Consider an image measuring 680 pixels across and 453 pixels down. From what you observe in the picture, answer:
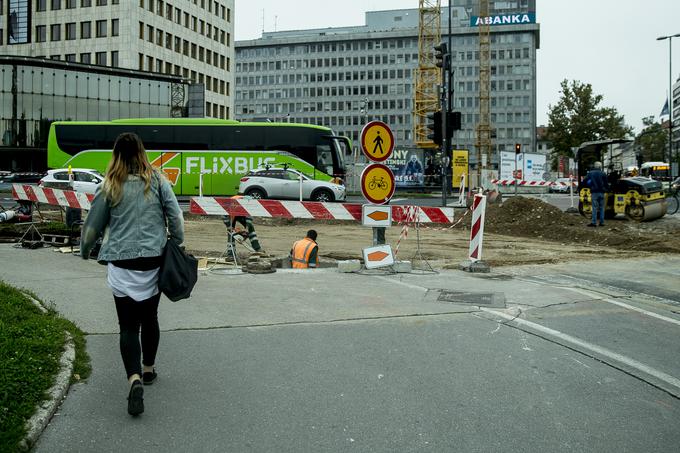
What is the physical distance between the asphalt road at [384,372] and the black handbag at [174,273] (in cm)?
72

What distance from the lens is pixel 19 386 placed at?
460 centimetres

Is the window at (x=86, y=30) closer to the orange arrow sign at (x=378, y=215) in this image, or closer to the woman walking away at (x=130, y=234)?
the orange arrow sign at (x=378, y=215)

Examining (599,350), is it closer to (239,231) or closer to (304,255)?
(304,255)

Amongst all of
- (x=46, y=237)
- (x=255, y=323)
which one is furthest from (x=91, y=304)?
(x=46, y=237)

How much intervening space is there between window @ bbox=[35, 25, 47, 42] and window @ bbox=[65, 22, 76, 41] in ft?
9.32

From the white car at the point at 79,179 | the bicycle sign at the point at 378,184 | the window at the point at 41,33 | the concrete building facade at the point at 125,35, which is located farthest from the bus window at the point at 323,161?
the window at the point at 41,33

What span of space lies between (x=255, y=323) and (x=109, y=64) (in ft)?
236

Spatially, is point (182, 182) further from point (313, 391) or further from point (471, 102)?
point (471, 102)

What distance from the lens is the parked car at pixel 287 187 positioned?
1231 inches

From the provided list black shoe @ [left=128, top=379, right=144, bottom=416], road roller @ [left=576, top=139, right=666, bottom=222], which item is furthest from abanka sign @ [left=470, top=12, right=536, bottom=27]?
black shoe @ [left=128, top=379, right=144, bottom=416]

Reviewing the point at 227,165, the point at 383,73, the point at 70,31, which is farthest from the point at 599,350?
the point at 383,73

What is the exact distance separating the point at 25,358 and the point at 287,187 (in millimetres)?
26678

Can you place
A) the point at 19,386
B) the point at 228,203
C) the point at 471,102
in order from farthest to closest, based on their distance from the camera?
the point at 471,102 → the point at 228,203 → the point at 19,386

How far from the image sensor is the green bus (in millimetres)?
35938
